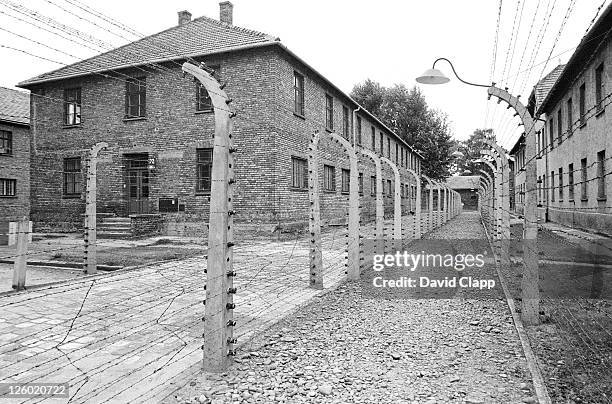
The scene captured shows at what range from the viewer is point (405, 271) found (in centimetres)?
1021

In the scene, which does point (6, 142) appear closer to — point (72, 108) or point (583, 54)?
point (72, 108)

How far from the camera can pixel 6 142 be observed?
2516 cm

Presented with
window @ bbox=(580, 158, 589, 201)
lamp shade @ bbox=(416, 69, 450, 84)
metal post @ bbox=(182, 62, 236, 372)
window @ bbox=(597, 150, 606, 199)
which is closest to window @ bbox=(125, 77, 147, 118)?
lamp shade @ bbox=(416, 69, 450, 84)

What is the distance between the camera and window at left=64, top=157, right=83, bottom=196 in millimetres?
20297

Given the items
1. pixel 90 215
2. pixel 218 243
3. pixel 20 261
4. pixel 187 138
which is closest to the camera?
pixel 218 243

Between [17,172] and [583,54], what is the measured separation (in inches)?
1069

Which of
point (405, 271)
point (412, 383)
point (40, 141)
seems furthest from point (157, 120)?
point (412, 383)

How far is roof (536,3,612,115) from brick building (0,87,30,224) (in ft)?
82.4

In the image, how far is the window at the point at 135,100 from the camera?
62.4 feet

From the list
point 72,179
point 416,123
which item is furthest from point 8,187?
point 416,123

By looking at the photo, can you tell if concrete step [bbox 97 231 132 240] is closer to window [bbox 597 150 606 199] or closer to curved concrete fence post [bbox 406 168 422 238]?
curved concrete fence post [bbox 406 168 422 238]

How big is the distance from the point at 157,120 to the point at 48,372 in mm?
15615

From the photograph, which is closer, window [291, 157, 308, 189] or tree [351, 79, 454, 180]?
window [291, 157, 308, 189]

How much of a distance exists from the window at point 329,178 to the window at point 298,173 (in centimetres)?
248
